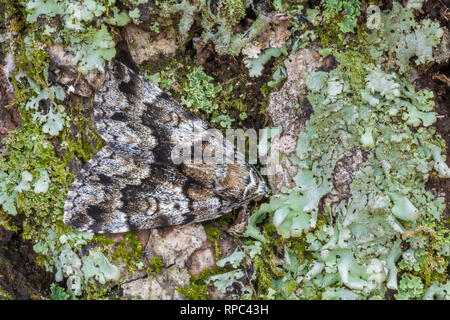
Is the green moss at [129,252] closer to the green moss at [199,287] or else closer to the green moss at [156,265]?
the green moss at [156,265]

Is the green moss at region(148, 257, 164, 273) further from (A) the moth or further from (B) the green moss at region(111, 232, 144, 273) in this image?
(A) the moth

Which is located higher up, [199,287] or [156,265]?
[156,265]

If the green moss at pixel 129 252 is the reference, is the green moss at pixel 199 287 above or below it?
below

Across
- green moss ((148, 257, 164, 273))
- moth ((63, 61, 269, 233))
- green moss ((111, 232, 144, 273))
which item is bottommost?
green moss ((148, 257, 164, 273))

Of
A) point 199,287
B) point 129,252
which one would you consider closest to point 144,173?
point 129,252

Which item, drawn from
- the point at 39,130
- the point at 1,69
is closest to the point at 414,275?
the point at 39,130

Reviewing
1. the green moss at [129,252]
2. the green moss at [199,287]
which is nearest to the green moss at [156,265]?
the green moss at [129,252]

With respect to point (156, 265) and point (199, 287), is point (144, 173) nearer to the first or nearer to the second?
point (156, 265)

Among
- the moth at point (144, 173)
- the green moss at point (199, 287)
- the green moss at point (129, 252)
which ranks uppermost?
the moth at point (144, 173)

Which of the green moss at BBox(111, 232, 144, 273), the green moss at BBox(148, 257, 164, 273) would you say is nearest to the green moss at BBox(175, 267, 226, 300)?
the green moss at BBox(148, 257, 164, 273)
